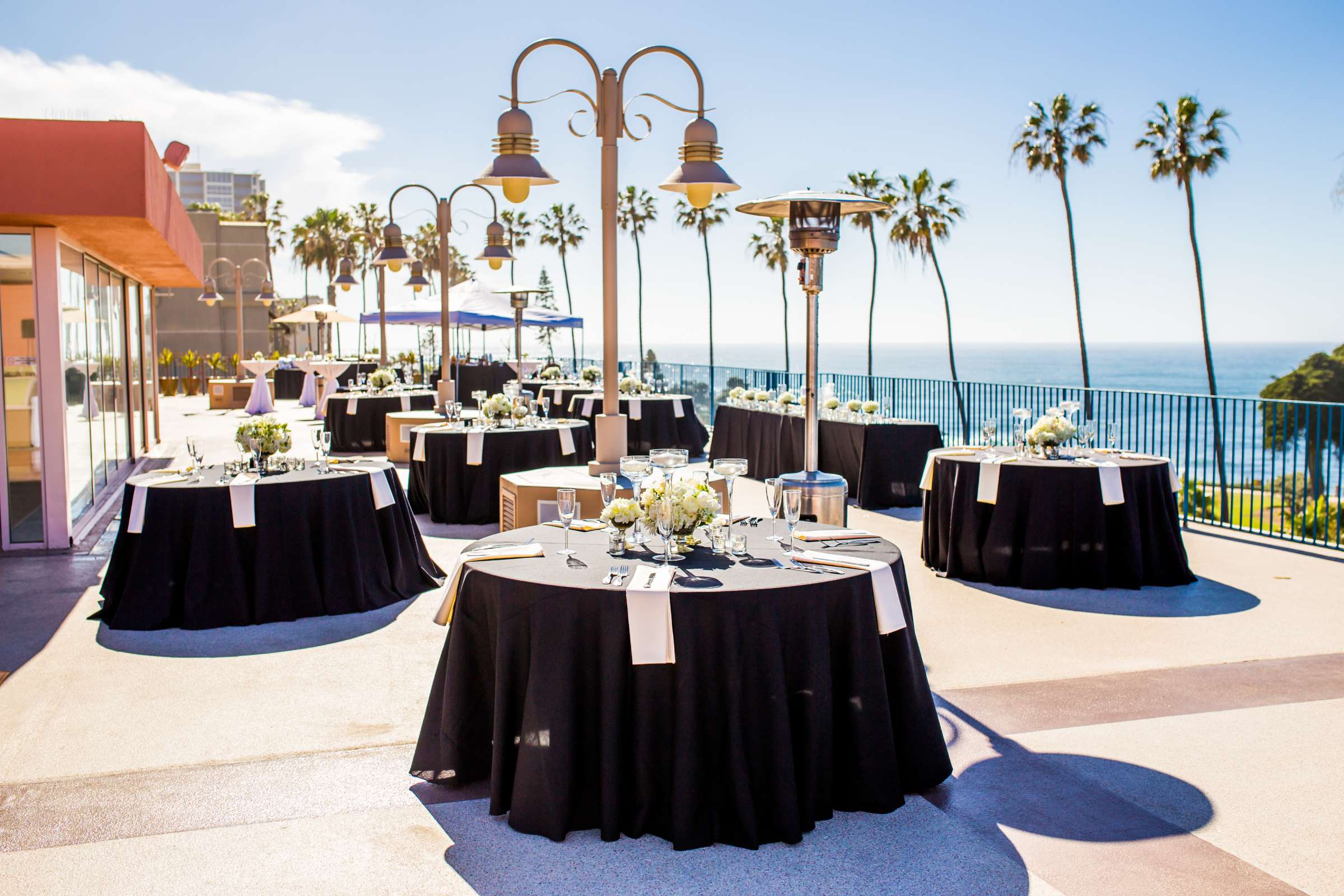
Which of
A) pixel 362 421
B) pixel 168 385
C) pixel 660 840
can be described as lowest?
pixel 660 840

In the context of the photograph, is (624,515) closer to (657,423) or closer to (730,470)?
(730,470)

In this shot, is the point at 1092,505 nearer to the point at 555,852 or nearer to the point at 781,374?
the point at 555,852

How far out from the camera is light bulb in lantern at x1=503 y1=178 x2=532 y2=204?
5355mm

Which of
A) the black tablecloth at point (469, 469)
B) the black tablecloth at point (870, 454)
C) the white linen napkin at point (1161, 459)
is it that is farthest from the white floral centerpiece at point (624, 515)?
the black tablecloth at point (870, 454)

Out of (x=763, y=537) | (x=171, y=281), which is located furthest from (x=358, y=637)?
(x=171, y=281)

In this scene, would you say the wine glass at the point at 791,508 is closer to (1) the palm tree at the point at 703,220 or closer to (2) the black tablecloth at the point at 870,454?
(2) the black tablecloth at the point at 870,454

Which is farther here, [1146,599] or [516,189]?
[1146,599]

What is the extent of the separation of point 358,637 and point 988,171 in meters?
34.1

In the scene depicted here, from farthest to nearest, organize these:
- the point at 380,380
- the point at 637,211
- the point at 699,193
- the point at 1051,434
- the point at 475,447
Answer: the point at 637,211, the point at 380,380, the point at 475,447, the point at 1051,434, the point at 699,193

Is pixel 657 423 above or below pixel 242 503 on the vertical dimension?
above

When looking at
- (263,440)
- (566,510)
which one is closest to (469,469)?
(263,440)

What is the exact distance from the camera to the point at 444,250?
1241cm

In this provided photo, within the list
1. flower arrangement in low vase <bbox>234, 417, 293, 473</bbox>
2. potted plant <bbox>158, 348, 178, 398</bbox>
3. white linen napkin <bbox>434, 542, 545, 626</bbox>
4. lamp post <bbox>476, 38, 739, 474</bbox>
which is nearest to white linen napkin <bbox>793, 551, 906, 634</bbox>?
white linen napkin <bbox>434, 542, 545, 626</bbox>

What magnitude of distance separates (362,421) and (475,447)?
7.22m
